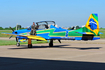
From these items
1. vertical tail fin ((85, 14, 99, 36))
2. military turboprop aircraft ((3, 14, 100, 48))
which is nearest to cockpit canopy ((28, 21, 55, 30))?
military turboprop aircraft ((3, 14, 100, 48))

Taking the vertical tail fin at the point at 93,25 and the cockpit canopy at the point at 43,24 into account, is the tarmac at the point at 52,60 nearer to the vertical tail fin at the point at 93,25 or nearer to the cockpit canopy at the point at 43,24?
the vertical tail fin at the point at 93,25

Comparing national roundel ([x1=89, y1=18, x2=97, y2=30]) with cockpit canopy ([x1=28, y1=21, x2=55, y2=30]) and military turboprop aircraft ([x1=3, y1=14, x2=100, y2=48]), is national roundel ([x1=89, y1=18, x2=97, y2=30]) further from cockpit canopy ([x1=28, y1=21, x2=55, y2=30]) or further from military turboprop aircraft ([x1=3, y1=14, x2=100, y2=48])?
cockpit canopy ([x1=28, y1=21, x2=55, y2=30])

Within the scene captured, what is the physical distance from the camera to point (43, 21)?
24688mm

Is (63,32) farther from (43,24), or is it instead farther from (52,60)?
(52,60)

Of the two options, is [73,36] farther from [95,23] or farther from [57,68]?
[57,68]

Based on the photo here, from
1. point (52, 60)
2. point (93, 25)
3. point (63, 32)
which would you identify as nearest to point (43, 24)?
point (63, 32)

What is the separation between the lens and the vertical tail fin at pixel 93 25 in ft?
68.1

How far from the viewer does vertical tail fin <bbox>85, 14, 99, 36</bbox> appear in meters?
20.8

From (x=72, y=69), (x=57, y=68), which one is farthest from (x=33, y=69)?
(x=72, y=69)

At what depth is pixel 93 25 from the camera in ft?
68.6

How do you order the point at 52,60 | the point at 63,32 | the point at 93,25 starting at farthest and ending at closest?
1. the point at 63,32
2. the point at 93,25
3. the point at 52,60

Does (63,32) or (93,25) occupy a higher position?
(93,25)

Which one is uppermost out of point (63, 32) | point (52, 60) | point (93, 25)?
point (93, 25)

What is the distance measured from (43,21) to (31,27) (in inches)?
59.7
